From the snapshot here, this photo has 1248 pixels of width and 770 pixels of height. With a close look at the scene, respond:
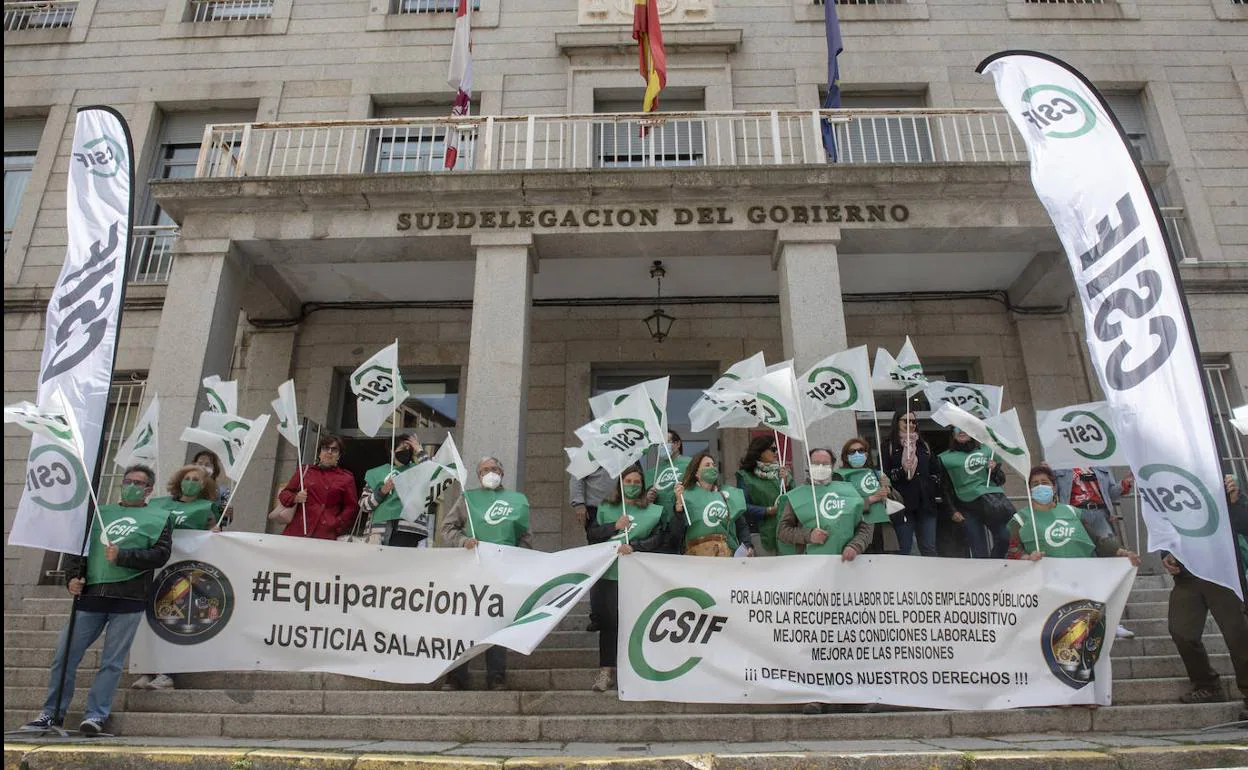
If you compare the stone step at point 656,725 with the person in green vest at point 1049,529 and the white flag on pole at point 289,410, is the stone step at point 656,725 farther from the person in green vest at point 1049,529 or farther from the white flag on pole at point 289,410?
the white flag on pole at point 289,410

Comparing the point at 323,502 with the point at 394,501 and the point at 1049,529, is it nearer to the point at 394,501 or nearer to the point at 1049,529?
the point at 394,501

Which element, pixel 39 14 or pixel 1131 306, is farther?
pixel 39 14

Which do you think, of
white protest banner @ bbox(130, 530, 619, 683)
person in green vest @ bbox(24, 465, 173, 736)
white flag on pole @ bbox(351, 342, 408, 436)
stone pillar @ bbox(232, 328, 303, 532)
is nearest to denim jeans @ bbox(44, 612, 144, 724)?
person in green vest @ bbox(24, 465, 173, 736)

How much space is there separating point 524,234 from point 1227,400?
963 centimetres

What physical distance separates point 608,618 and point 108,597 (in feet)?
11.7

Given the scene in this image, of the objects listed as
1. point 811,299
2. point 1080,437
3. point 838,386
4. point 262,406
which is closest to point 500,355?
point 811,299

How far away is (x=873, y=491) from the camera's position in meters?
A: 6.63

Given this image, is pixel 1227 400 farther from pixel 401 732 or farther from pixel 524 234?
pixel 401 732

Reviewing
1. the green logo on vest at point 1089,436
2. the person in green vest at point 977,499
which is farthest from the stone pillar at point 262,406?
the green logo on vest at point 1089,436

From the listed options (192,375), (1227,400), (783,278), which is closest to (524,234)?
(783,278)

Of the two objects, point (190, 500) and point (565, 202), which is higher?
point (565, 202)

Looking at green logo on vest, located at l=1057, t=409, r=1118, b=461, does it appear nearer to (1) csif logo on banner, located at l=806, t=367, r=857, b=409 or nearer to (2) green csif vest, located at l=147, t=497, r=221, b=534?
(1) csif logo on banner, located at l=806, t=367, r=857, b=409

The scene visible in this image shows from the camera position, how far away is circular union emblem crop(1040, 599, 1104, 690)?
18.2 ft

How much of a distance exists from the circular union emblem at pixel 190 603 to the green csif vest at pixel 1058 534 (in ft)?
20.8
